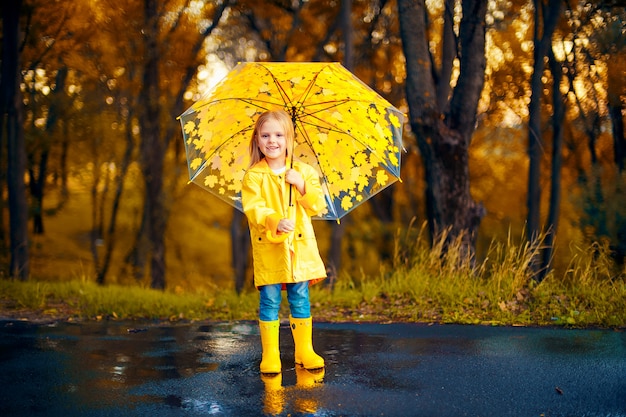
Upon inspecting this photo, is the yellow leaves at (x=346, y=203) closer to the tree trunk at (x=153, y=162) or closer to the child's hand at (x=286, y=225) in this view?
the child's hand at (x=286, y=225)

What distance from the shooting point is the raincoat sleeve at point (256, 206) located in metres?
5.23

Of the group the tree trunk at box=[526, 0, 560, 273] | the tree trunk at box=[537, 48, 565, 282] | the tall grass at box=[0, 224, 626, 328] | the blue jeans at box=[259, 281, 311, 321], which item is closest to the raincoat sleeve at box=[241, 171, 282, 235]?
the blue jeans at box=[259, 281, 311, 321]

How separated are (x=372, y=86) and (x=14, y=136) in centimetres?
1022

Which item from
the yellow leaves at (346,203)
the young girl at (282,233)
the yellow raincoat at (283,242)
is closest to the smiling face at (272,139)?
the young girl at (282,233)

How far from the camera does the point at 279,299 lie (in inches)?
219

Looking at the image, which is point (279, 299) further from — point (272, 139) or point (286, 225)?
point (272, 139)

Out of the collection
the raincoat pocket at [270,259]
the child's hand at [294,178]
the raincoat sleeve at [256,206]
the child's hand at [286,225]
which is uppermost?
the child's hand at [294,178]

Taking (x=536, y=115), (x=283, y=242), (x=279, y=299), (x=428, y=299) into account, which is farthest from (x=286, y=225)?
(x=536, y=115)

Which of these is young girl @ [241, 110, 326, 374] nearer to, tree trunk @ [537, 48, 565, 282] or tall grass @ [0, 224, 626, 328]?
tall grass @ [0, 224, 626, 328]

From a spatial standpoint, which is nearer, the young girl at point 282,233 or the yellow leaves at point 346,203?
the young girl at point 282,233

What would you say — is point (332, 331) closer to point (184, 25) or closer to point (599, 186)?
point (599, 186)

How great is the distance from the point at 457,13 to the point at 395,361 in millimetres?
11792

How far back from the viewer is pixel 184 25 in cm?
1786

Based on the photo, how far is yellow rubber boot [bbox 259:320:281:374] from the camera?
5.48 m
